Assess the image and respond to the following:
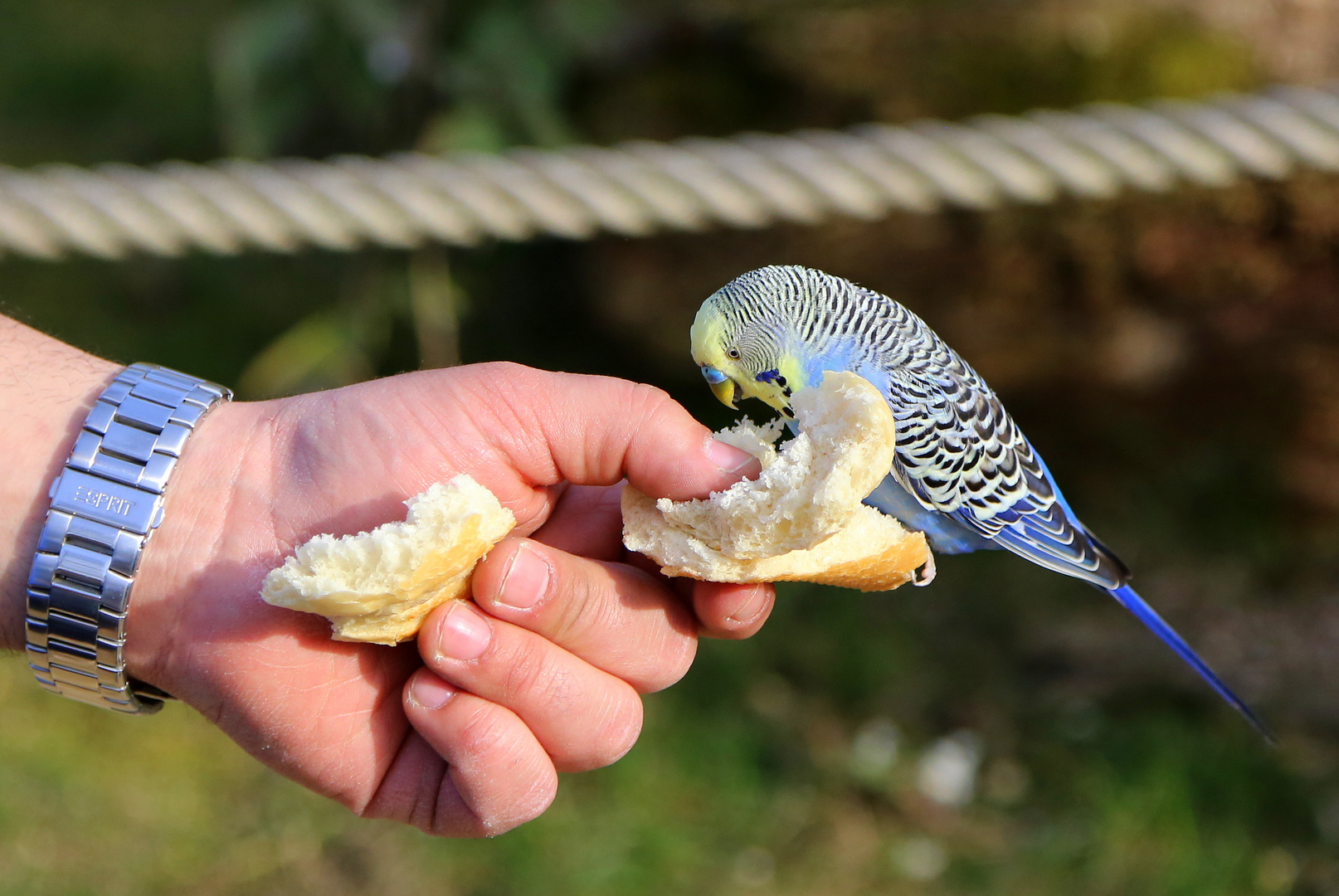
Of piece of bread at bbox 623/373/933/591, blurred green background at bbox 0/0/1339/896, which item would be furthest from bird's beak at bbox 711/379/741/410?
blurred green background at bbox 0/0/1339/896

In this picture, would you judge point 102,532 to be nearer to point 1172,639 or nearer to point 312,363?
point 1172,639

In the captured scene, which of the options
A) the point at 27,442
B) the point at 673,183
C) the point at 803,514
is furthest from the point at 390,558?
the point at 673,183

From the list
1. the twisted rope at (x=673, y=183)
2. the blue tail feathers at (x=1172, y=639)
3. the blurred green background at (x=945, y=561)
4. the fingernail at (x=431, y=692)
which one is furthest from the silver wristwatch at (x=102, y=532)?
the blue tail feathers at (x=1172, y=639)

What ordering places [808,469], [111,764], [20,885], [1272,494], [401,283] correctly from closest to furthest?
1. [808,469]
2. [20,885]
3. [111,764]
4. [1272,494]
5. [401,283]

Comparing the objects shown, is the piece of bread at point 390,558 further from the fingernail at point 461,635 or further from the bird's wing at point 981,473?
the bird's wing at point 981,473

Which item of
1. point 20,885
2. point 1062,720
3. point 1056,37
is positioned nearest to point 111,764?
point 20,885

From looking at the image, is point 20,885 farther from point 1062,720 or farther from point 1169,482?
point 1169,482

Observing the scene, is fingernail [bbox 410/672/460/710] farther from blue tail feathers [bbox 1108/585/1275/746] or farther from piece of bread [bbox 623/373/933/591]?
blue tail feathers [bbox 1108/585/1275/746]
